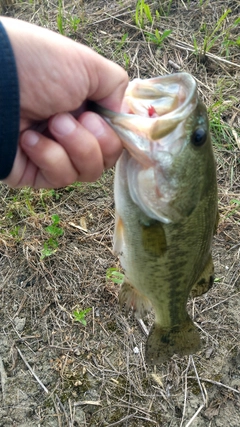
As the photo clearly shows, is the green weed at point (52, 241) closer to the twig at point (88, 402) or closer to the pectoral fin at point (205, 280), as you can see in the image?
the twig at point (88, 402)

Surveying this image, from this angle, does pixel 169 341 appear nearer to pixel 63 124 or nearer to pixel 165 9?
pixel 63 124

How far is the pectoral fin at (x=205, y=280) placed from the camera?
1847 mm

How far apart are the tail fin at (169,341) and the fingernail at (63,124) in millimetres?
1052

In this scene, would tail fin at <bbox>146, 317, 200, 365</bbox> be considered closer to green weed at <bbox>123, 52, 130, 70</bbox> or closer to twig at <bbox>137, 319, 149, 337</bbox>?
twig at <bbox>137, 319, 149, 337</bbox>

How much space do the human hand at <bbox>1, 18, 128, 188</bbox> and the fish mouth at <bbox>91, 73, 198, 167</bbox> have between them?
2.0 inches

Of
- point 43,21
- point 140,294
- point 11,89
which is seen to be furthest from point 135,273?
point 43,21

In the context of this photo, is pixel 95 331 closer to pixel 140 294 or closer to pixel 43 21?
pixel 140 294

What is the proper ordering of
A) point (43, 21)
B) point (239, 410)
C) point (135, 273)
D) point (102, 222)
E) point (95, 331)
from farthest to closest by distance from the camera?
point (43, 21)
point (102, 222)
point (95, 331)
point (239, 410)
point (135, 273)

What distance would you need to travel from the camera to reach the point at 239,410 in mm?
2432

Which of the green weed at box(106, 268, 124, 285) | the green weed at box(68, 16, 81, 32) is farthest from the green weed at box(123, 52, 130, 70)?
the green weed at box(106, 268, 124, 285)

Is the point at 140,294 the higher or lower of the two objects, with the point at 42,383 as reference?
higher

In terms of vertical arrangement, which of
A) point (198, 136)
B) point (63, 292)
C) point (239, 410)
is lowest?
point (239, 410)

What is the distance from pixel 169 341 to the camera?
2.00 metres

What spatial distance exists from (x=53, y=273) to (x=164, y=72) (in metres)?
2.01
